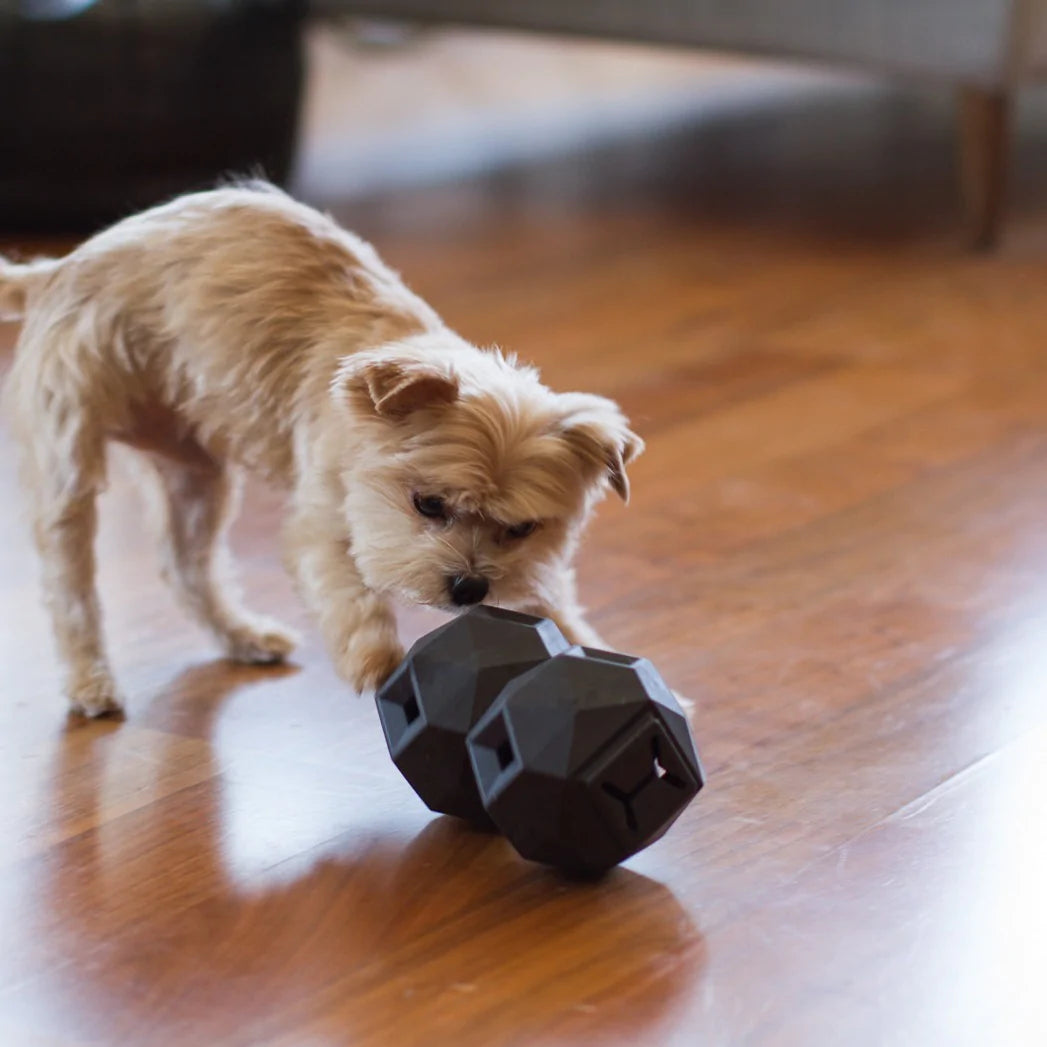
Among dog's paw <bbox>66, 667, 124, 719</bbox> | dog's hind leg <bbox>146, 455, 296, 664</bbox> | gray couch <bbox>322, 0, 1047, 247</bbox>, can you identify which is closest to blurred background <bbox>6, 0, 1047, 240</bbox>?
gray couch <bbox>322, 0, 1047, 247</bbox>

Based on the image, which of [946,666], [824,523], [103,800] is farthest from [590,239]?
[103,800]

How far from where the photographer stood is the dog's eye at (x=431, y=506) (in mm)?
1902

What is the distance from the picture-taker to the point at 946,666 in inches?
89.5

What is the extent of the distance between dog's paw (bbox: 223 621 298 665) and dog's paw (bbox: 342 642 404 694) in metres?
0.43

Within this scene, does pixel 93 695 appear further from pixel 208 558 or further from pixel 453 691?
pixel 453 691

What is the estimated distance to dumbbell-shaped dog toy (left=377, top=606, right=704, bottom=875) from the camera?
5.39 feet

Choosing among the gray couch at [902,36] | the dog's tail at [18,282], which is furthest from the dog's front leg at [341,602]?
the gray couch at [902,36]

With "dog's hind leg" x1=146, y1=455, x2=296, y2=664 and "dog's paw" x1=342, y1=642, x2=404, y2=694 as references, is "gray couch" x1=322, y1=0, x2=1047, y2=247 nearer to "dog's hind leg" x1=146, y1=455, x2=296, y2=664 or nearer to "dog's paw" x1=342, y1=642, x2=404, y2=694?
"dog's hind leg" x1=146, y1=455, x2=296, y2=664

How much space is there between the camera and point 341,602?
197cm

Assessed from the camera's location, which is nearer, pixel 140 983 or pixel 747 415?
pixel 140 983

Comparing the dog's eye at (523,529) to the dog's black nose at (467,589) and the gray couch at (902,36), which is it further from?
the gray couch at (902,36)

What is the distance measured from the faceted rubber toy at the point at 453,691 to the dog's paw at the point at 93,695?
1.57 feet

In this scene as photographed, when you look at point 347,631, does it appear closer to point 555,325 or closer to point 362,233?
point 555,325

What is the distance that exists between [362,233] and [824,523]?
8.02 ft
